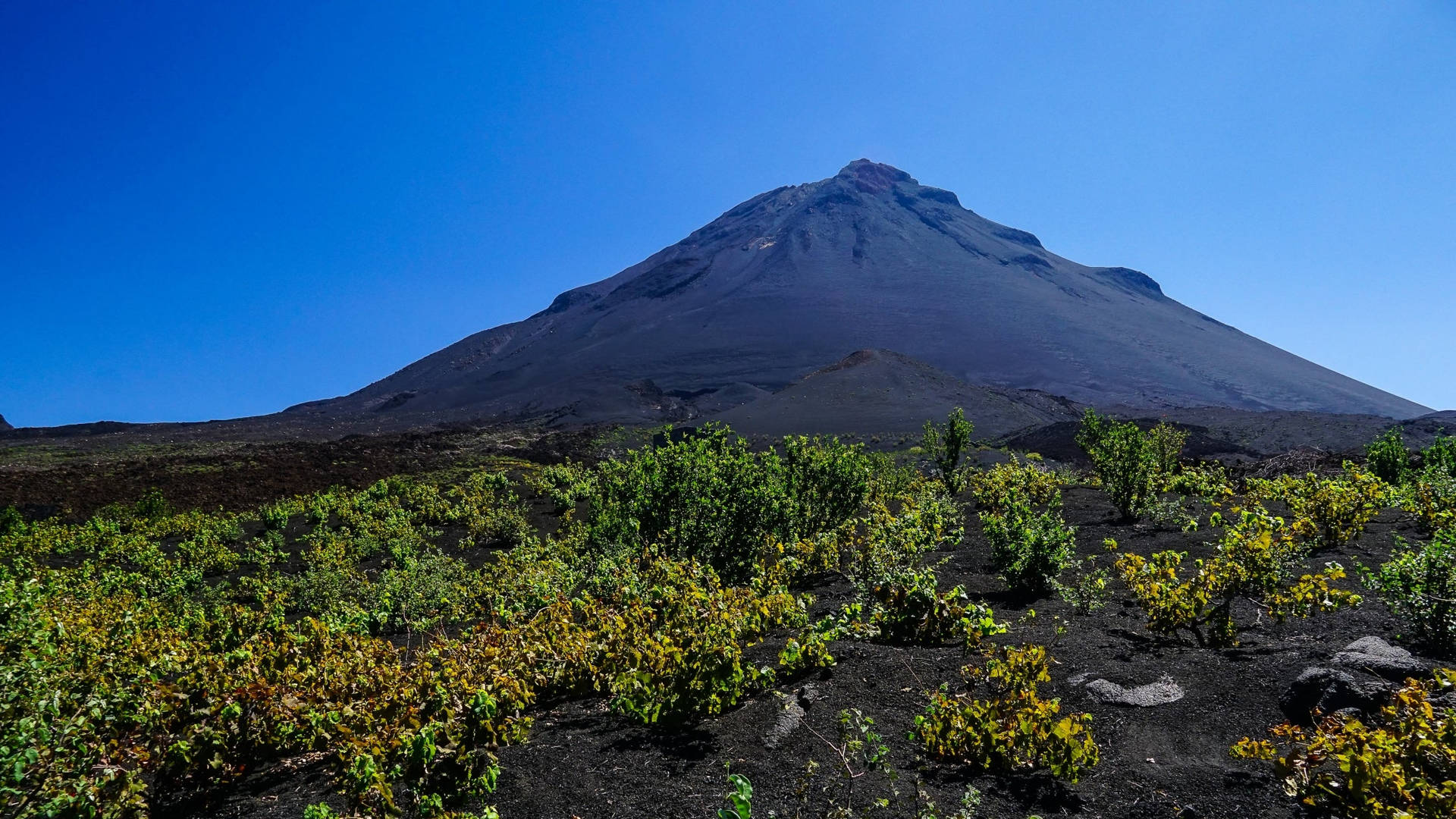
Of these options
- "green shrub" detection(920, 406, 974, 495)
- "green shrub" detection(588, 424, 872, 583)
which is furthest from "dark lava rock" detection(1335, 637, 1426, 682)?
"green shrub" detection(920, 406, 974, 495)

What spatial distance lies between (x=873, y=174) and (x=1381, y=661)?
190 meters

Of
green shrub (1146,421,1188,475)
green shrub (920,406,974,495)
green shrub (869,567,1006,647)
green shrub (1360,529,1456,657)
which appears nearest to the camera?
green shrub (1360,529,1456,657)

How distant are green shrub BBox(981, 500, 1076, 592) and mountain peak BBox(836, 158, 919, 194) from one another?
17308 centimetres

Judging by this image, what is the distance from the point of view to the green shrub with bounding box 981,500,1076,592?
7.48m

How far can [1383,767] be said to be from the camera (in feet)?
8.09

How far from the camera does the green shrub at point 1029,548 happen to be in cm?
748

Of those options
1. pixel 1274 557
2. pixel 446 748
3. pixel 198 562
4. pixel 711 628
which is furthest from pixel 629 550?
pixel 198 562

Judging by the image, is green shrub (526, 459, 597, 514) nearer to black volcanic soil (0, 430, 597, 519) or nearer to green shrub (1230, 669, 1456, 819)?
black volcanic soil (0, 430, 597, 519)

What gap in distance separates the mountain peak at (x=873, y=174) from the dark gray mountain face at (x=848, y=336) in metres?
27.9

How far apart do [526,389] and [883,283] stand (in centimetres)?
5651

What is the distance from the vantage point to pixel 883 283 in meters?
107

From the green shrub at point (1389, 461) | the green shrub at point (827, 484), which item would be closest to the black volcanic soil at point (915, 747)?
the green shrub at point (827, 484)

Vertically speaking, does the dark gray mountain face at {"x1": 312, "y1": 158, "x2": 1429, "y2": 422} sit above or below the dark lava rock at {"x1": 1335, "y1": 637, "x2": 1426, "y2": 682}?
above

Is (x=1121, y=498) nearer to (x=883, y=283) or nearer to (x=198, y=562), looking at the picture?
(x=198, y=562)
